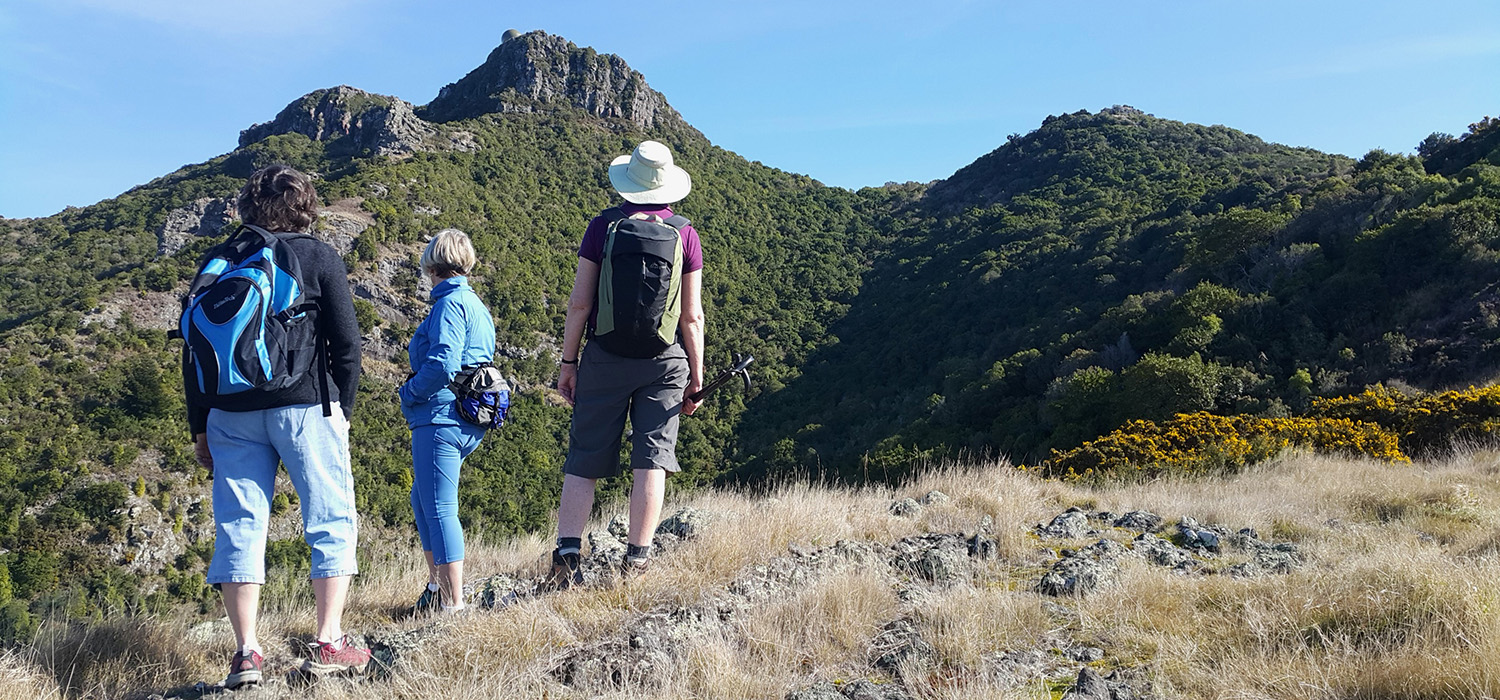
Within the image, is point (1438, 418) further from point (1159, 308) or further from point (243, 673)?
point (1159, 308)

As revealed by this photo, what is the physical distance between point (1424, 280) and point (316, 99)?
84.9 metres

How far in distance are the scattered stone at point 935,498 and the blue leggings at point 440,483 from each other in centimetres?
280

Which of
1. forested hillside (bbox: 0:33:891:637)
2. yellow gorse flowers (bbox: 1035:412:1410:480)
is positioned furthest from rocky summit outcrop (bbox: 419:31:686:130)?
yellow gorse flowers (bbox: 1035:412:1410:480)

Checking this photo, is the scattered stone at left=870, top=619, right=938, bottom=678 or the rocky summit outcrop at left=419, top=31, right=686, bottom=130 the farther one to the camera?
the rocky summit outcrop at left=419, top=31, right=686, bottom=130

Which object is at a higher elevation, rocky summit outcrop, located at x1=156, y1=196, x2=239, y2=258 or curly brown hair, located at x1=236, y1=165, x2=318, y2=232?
rocky summit outcrop, located at x1=156, y1=196, x2=239, y2=258

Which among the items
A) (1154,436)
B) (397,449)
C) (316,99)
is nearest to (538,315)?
(397,449)

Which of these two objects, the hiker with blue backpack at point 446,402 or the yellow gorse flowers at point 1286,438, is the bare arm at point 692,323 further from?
the yellow gorse flowers at point 1286,438

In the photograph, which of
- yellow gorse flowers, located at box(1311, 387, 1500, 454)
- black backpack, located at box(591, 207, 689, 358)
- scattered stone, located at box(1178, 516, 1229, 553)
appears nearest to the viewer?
black backpack, located at box(591, 207, 689, 358)

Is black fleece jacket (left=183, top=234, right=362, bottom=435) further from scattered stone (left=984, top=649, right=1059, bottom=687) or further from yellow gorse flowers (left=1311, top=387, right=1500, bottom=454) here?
yellow gorse flowers (left=1311, top=387, right=1500, bottom=454)

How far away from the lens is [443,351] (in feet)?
10.1

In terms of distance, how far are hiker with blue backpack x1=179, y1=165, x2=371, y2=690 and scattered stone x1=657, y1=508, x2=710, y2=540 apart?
160 cm

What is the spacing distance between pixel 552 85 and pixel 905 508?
2971 inches

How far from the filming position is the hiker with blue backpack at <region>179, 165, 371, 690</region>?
2346mm

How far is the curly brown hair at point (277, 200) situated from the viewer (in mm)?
2531
